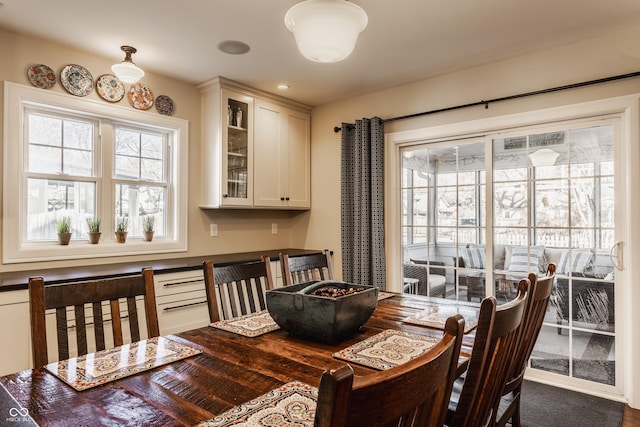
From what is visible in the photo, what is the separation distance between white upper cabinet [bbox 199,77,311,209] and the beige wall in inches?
3.9

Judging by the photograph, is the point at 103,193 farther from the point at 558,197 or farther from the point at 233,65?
the point at 558,197

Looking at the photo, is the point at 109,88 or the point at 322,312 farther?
the point at 109,88

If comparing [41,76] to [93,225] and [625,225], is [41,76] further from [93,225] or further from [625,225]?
[625,225]

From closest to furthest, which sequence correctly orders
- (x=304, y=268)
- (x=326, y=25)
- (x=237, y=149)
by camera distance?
1. (x=326, y=25)
2. (x=304, y=268)
3. (x=237, y=149)

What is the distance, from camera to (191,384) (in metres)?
1.10

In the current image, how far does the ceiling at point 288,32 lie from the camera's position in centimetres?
229

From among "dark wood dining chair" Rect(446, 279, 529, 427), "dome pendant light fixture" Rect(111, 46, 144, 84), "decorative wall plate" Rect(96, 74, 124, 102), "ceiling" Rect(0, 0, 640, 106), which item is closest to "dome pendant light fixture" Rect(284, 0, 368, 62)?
"ceiling" Rect(0, 0, 640, 106)

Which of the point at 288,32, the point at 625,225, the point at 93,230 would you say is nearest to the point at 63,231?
the point at 93,230

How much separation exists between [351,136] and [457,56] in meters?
1.24

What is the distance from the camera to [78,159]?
9.87 ft

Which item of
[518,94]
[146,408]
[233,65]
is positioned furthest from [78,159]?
[518,94]

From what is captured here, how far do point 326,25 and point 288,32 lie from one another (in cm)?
90

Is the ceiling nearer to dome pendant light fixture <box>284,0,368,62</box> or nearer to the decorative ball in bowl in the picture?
dome pendant light fixture <box>284,0,368,62</box>

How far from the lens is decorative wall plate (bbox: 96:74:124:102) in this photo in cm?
298
